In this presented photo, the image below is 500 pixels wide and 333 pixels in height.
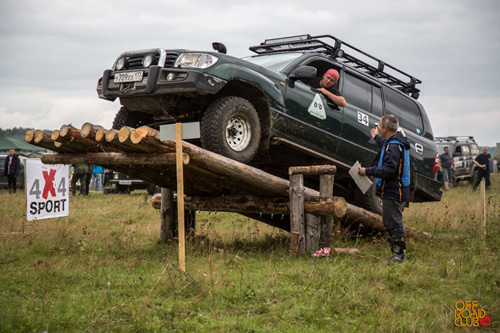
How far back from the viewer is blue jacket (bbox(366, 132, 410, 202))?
6.11 meters

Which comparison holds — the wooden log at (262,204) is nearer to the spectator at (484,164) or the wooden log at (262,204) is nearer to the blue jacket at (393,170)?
the blue jacket at (393,170)

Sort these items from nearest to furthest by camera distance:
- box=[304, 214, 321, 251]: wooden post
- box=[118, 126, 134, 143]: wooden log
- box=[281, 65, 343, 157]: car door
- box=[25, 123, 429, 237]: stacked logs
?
box=[118, 126, 134, 143]: wooden log < box=[25, 123, 429, 237]: stacked logs < box=[281, 65, 343, 157]: car door < box=[304, 214, 321, 251]: wooden post

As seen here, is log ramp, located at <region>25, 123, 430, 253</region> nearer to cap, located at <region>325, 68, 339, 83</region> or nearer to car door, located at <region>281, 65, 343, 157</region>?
car door, located at <region>281, 65, 343, 157</region>

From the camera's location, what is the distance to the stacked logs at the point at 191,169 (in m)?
5.51

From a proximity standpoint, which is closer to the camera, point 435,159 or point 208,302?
point 208,302

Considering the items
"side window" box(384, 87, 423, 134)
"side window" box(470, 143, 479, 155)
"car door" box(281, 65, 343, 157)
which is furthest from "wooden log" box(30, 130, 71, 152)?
"side window" box(470, 143, 479, 155)

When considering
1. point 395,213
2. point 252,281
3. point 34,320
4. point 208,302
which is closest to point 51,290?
point 34,320

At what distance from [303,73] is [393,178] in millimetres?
1714

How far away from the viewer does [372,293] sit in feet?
16.5

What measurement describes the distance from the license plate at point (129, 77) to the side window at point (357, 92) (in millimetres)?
3185

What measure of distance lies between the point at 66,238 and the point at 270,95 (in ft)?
12.8

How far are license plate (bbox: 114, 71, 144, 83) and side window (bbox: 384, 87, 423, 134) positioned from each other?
4278mm

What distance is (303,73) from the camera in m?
6.69

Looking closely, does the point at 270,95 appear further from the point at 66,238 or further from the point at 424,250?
the point at 66,238
